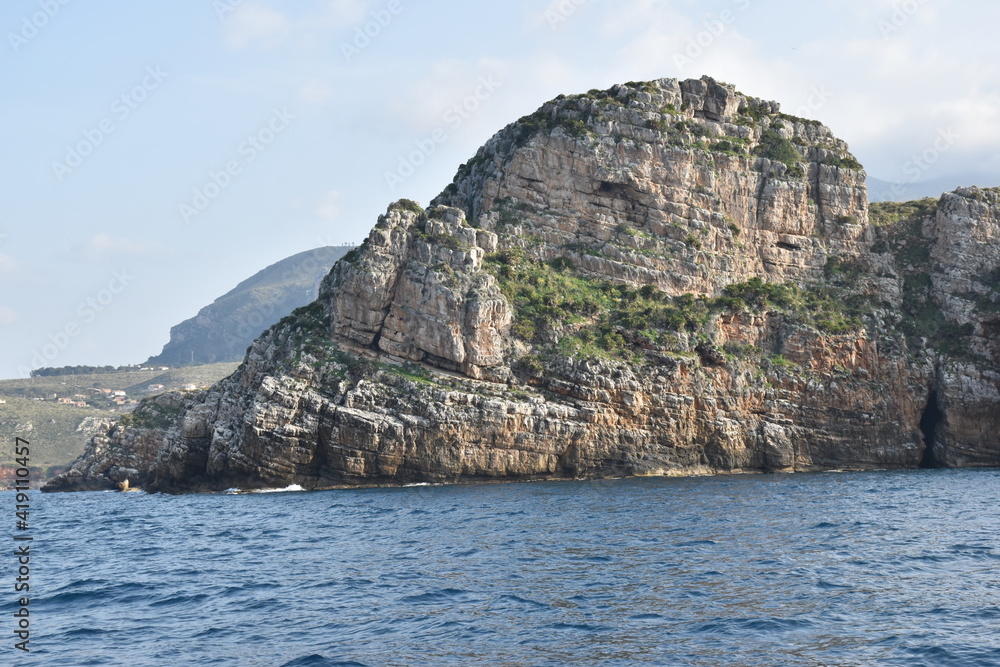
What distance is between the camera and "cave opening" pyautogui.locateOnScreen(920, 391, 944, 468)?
3219 inches

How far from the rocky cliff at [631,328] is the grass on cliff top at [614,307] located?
268mm

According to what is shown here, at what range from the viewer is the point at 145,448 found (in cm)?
9738

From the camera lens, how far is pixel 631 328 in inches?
3150

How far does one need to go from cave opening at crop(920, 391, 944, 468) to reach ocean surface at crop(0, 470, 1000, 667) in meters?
32.4

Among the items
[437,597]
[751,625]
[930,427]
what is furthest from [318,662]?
[930,427]

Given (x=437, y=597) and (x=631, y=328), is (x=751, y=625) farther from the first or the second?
(x=631, y=328)

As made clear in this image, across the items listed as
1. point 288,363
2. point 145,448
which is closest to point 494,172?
point 288,363

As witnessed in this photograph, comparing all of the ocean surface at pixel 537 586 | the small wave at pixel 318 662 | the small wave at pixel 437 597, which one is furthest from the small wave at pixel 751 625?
the small wave at pixel 318 662

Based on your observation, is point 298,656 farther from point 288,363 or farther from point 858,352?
point 858,352

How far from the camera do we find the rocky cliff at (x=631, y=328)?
7262 cm

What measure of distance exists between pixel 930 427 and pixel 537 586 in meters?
67.0

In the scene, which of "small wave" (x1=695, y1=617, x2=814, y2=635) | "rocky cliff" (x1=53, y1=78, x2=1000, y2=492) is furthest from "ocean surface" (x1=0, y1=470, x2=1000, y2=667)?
"rocky cliff" (x1=53, y1=78, x2=1000, y2=492)
